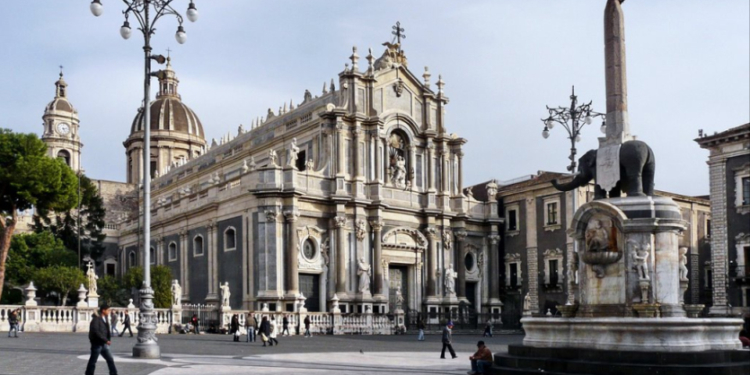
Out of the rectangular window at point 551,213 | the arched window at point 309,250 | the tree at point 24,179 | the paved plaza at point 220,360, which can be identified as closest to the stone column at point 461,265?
the rectangular window at point 551,213

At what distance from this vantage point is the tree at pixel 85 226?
217 ft

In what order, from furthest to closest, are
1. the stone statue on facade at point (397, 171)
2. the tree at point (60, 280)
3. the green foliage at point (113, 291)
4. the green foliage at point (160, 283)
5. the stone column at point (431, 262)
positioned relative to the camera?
the green foliage at point (113, 291)
the tree at point (60, 280)
the stone column at point (431, 262)
the stone statue on facade at point (397, 171)
the green foliage at point (160, 283)

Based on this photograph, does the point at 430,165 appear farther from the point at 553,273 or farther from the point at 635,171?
the point at 635,171

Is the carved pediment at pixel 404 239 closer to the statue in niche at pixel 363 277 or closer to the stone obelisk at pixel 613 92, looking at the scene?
the statue in niche at pixel 363 277

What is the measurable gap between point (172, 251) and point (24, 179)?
13.6m

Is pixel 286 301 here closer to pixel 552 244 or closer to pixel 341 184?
pixel 341 184

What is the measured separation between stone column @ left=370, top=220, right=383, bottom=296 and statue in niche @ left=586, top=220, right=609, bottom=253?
3172 cm

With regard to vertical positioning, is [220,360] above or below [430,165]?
below

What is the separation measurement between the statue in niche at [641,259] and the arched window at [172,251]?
42.2 m

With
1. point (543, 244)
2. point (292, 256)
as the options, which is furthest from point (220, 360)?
point (543, 244)

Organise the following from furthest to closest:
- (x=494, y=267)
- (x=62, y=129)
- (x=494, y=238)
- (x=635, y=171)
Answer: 1. (x=62, y=129)
2. (x=494, y=267)
3. (x=494, y=238)
4. (x=635, y=171)

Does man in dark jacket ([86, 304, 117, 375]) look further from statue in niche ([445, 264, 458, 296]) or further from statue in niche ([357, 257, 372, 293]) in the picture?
statue in niche ([445, 264, 458, 296])

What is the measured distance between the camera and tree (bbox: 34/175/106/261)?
217 feet

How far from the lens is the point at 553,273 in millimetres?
53125
